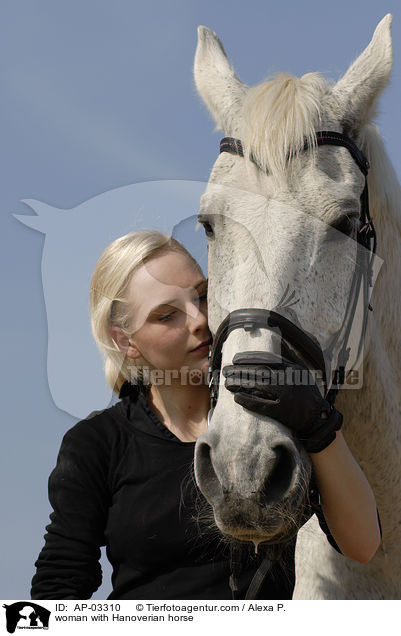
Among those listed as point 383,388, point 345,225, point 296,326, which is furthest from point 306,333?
point 383,388

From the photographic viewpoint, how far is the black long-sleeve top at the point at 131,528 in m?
2.76

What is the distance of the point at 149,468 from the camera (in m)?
2.88

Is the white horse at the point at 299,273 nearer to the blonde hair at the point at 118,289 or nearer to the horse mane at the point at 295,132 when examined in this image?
the horse mane at the point at 295,132

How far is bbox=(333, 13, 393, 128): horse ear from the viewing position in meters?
3.15

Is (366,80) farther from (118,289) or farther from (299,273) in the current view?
(118,289)

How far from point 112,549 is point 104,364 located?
0.93 meters

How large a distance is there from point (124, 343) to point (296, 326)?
1056mm

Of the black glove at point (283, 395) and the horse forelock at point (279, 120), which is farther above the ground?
the horse forelock at point (279, 120)

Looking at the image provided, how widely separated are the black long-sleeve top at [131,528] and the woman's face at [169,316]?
0.38m

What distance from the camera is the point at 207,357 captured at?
9.98 ft

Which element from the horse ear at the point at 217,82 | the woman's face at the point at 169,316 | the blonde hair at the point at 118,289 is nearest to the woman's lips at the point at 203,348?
the woman's face at the point at 169,316
